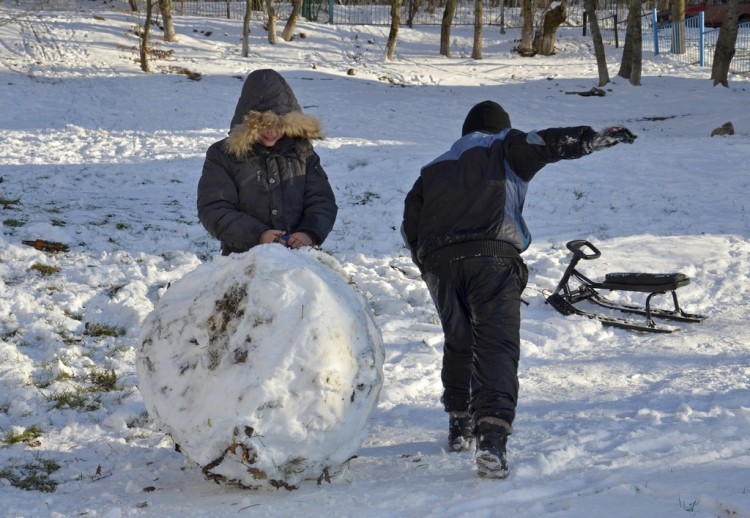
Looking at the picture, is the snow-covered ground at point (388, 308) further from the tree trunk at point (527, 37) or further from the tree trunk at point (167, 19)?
the tree trunk at point (527, 37)

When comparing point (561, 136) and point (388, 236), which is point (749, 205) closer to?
point (388, 236)

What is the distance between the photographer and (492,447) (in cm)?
379

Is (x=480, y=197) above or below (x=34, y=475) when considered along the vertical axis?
above

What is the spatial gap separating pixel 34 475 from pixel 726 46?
23.3 meters

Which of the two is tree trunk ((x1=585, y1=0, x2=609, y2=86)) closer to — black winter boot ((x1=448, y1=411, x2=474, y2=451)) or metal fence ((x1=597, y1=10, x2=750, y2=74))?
metal fence ((x1=597, y1=10, x2=750, y2=74))

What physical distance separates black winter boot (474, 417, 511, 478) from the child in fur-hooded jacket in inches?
49.6

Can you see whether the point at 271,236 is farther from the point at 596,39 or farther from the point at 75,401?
the point at 596,39

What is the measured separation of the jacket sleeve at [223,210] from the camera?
167 inches

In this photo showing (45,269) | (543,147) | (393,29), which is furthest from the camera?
(393,29)

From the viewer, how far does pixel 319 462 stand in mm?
3594

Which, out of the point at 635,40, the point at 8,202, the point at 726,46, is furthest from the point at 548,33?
the point at 8,202

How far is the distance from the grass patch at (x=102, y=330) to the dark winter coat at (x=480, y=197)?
120 inches

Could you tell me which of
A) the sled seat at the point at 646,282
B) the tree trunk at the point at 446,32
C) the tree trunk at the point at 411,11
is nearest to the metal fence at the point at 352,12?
the tree trunk at the point at 411,11

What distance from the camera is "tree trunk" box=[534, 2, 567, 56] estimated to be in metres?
28.5
